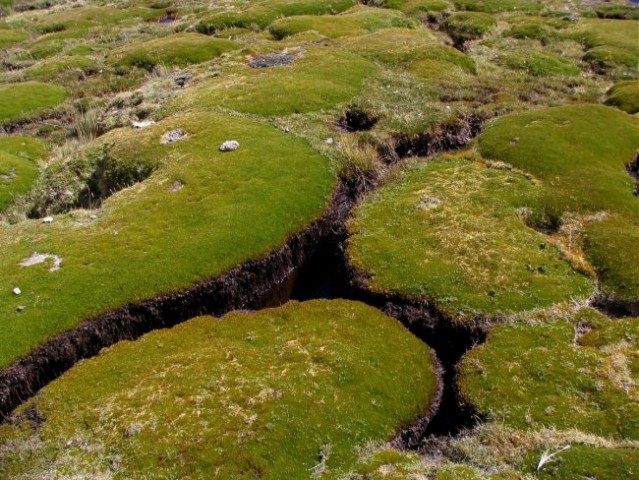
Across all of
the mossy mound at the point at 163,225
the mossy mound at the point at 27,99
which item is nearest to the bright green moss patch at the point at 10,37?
the mossy mound at the point at 27,99

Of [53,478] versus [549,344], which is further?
[549,344]

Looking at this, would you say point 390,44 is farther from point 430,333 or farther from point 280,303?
point 430,333

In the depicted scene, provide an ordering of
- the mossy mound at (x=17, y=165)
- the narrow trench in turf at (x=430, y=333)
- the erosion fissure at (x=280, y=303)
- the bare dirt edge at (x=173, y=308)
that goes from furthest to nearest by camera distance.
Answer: the mossy mound at (x=17, y=165) → the bare dirt edge at (x=173, y=308) → the erosion fissure at (x=280, y=303) → the narrow trench in turf at (x=430, y=333)

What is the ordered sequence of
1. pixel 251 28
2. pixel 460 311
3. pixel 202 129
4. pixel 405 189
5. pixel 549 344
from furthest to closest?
1. pixel 251 28
2. pixel 202 129
3. pixel 405 189
4. pixel 460 311
5. pixel 549 344

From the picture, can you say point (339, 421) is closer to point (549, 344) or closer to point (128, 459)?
point (128, 459)

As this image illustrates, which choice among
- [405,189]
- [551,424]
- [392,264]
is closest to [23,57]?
[405,189]

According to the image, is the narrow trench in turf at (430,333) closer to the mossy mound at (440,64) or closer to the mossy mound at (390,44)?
the mossy mound at (440,64)
